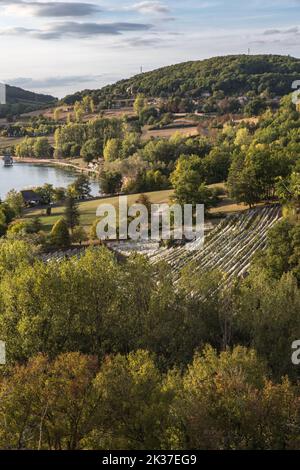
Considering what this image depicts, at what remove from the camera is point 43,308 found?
1642 cm

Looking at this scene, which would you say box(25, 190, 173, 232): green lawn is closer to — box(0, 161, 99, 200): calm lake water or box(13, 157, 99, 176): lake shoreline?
box(0, 161, 99, 200): calm lake water

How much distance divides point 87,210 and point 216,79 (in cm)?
10720

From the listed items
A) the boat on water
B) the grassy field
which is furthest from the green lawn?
the boat on water

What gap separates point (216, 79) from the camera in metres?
145

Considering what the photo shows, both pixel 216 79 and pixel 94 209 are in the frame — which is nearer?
pixel 94 209

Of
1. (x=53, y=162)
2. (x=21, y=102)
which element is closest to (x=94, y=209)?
(x=53, y=162)

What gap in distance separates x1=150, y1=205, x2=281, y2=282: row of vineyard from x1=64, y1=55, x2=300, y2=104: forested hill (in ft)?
300

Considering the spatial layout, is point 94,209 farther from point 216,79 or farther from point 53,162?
point 216,79

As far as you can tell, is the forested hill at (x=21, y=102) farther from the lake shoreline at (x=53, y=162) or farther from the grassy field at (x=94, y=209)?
the grassy field at (x=94, y=209)

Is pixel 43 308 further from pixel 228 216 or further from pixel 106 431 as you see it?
pixel 228 216

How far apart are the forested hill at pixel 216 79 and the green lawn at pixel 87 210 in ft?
266

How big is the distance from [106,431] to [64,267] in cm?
824

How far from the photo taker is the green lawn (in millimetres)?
43725
